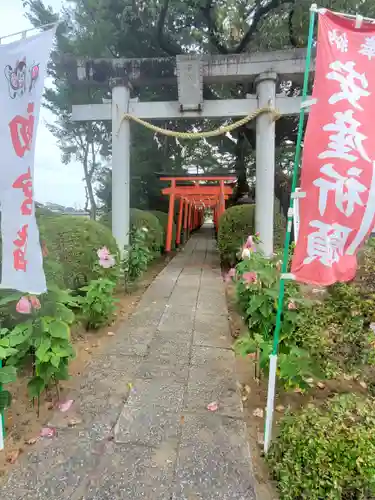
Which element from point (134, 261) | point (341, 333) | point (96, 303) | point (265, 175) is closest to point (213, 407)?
point (341, 333)

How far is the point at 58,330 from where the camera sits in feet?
7.44

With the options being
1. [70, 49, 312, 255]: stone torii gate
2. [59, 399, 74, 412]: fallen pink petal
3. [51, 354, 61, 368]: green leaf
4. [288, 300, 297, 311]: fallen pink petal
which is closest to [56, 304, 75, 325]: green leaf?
[51, 354, 61, 368]: green leaf

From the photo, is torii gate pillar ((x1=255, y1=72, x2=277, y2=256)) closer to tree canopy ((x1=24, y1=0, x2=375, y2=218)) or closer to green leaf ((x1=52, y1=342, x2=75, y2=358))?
tree canopy ((x1=24, y1=0, x2=375, y2=218))

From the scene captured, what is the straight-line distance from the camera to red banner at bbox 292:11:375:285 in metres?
1.77

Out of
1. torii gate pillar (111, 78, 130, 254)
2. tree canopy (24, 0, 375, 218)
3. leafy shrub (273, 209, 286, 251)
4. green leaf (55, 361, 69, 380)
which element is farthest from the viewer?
tree canopy (24, 0, 375, 218)

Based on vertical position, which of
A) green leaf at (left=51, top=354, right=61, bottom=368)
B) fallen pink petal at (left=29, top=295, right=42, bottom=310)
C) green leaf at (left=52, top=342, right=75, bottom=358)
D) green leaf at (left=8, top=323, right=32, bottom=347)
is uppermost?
fallen pink petal at (left=29, top=295, right=42, bottom=310)

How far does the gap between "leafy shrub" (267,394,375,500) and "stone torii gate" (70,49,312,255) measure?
495 centimetres

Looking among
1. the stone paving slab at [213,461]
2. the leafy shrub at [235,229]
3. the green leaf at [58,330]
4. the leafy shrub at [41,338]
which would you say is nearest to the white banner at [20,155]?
the leafy shrub at [41,338]

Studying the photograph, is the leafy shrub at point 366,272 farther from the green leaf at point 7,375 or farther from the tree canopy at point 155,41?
the tree canopy at point 155,41

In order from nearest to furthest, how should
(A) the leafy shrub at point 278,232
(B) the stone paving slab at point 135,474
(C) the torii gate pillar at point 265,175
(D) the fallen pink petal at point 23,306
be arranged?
(B) the stone paving slab at point 135,474, (D) the fallen pink petal at point 23,306, (C) the torii gate pillar at point 265,175, (A) the leafy shrub at point 278,232

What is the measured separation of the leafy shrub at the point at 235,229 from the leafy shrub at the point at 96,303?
12.9ft

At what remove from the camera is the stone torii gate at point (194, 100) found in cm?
606

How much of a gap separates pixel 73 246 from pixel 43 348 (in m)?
2.12

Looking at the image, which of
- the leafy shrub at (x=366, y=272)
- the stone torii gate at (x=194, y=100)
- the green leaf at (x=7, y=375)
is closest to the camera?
the green leaf at (x=7, y=375)
